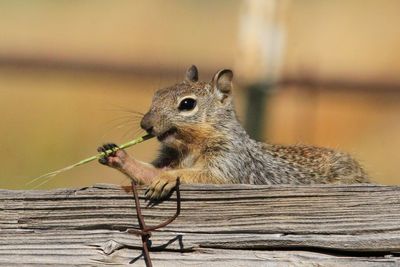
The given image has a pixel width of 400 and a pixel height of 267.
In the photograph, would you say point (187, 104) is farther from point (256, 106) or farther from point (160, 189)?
point (256, 106)

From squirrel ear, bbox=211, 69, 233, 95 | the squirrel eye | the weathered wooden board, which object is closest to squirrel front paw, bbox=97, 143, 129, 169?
the weathered wooden board

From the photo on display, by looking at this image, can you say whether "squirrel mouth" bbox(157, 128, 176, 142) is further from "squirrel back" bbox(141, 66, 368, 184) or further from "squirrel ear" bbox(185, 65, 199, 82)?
"squirrel ear" bbox(185, 65, 199, 82)

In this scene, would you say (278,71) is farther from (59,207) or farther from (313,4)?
(313,4)

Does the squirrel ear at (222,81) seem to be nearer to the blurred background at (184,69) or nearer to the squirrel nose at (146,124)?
the blurred background at (184,69)

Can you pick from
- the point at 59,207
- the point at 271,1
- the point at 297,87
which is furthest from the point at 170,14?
the point at 59,207

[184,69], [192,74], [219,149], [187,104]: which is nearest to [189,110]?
[187,104]
